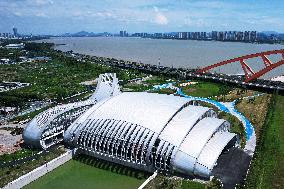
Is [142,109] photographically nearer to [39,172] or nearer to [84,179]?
[84,179]

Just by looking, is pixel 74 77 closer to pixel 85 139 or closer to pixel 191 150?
pixel 85 139

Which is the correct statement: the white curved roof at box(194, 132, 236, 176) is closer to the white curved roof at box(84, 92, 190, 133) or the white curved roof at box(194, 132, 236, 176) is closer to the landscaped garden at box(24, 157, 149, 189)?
the white curved roof at box(84, 92, 190, 133)

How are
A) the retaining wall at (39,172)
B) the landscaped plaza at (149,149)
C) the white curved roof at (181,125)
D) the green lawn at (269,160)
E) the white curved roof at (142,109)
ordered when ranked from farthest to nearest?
the white curved roof at (142,109), the white curved roof at (181,125), the landscaped plaza at (149,149), the retaining wall at (39,172), the green lawn at (269,160)

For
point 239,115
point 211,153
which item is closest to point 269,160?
point 211,153

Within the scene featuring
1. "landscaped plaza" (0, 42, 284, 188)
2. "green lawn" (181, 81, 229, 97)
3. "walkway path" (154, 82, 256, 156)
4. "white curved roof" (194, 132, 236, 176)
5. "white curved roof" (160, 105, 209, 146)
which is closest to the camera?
"white curved roof" (194, 132, 236, 176)

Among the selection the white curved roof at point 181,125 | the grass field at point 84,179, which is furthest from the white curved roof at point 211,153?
the grass field at point 84,179

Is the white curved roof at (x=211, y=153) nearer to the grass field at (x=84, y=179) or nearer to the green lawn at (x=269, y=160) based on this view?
the green lawn at (x=269, y=160)

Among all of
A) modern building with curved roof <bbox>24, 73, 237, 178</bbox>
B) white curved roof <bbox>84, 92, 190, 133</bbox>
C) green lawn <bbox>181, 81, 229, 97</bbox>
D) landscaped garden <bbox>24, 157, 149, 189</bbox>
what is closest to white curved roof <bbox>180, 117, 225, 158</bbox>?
modern building with curved roof <bbox>24, 73, 237, 178</bbox>
